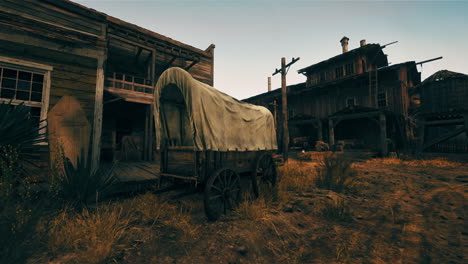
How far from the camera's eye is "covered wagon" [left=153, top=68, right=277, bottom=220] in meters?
3.90

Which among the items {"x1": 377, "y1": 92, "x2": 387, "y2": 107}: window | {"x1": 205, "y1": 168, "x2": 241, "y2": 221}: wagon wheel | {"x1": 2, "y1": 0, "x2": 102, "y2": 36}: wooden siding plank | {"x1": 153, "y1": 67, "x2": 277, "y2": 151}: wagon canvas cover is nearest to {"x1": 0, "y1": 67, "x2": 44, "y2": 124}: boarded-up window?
{"x1": 2, "y1": 0, "x2": 102, "y2": 36}: wooden siding plank

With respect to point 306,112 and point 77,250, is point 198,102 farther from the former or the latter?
point 306,112

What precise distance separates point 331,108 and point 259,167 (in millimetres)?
15444

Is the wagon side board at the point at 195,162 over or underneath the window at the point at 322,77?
underneath

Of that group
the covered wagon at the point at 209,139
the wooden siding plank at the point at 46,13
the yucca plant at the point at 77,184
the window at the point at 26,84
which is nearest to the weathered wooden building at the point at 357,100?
the covered wagon at the point at 209,139

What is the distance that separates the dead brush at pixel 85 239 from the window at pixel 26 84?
3.92 meters

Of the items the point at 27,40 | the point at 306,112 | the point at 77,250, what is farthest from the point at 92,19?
the point at 306,112

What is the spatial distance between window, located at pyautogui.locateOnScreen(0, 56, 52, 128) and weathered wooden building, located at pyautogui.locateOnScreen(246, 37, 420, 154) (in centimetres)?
1272

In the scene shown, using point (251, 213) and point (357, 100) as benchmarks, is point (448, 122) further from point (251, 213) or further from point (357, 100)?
point (251, 213)

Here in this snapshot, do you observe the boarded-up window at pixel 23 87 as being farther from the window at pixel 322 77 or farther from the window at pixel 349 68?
the window at pixel 322 77

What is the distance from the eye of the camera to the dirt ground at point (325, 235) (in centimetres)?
257

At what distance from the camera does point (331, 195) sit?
16.9ft

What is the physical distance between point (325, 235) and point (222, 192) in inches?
80.3

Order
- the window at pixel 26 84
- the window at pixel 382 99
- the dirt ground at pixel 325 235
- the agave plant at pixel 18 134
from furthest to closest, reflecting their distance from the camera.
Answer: the window at pixel 382 99 < the window at pixel 26 84 < the agave plant at pixel 18 134 < the dirt ground at pixel 325 235
